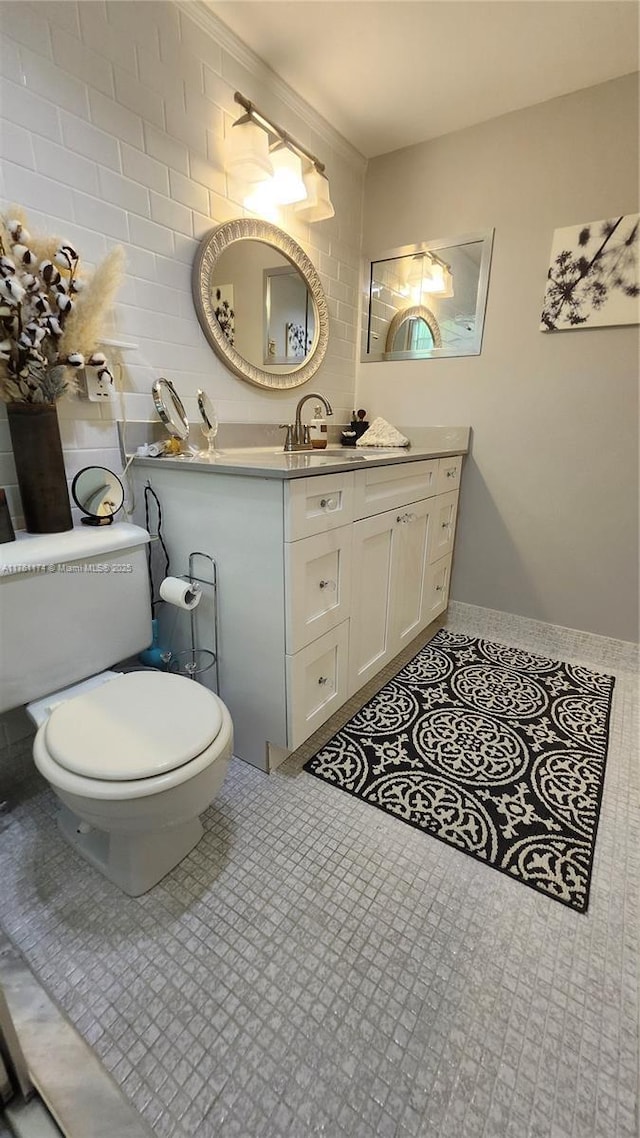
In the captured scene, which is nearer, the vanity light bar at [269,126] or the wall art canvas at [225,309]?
the vanity light bar at [269,126]

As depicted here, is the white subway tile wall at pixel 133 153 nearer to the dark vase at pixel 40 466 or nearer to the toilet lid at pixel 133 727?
the dark vase at pixel 40 466

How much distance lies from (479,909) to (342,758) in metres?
0.56

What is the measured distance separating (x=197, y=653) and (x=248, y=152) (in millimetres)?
1700

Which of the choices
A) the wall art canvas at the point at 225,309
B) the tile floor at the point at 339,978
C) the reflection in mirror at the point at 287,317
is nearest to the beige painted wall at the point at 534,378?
the reflection in mirror at the point at 287,317

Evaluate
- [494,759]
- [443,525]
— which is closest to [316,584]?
[494,759]

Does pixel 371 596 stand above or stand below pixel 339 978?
above

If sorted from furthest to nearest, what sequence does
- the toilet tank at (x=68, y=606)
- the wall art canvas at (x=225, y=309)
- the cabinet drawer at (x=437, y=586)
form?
the cabinet drawer at (x=437, y=586)
the wall art canvas at (x=225, y=309)
the toilet tank at (x=68, y=606)

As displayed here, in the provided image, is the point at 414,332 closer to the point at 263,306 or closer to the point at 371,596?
the point at 263,306

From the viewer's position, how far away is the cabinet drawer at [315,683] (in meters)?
1.29

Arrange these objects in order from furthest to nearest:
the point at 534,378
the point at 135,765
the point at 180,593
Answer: the point at 534,378 < the point at 180,593 < the point at 135,765

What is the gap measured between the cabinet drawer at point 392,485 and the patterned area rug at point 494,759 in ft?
2.50

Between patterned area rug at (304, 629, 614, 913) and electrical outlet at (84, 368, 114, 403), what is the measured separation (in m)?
1.31

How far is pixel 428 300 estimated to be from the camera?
2184 mm

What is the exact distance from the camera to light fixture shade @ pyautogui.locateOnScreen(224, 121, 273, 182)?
1535mm
